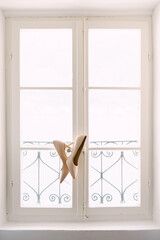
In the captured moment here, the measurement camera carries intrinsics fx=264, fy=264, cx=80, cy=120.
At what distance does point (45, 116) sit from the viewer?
6.93 ft

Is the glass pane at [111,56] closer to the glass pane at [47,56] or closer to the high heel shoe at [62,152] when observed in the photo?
the glass pane at [47,56]

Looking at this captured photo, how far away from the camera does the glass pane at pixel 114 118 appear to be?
209 centimetres

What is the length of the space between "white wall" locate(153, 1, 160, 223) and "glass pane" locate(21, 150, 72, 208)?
0.66 metres

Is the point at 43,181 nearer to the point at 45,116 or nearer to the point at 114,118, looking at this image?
the point at 45,116

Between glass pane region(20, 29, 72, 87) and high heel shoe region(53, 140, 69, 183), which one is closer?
high heel shoe region(53, 140, 69, 183)

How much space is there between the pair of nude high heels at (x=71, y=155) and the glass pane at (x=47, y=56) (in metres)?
0.46

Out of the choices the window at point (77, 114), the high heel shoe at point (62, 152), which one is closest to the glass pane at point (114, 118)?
the window at point (77, 114)

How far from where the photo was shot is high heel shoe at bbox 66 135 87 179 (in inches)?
75.0

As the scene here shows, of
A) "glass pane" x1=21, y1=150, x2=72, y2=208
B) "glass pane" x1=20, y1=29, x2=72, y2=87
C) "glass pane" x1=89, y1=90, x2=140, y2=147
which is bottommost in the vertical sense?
"glass pane" x1=21, y1=150, x2=72, y2=208

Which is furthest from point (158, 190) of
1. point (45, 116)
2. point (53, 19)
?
point (53, 19)

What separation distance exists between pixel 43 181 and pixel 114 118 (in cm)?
77

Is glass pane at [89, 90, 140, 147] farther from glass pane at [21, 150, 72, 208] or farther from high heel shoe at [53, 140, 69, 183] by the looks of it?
glass pane at [21, 150, 72, 208]

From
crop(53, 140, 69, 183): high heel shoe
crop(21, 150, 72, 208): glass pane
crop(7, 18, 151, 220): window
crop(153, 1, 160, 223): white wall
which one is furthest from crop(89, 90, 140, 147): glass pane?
crop(21, 150, 72, 208): glass pane

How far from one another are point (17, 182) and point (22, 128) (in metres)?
0.42
